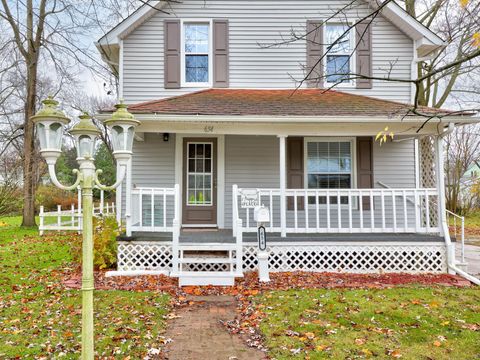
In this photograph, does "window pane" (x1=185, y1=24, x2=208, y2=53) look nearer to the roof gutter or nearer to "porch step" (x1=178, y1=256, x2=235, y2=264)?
the roof gutter

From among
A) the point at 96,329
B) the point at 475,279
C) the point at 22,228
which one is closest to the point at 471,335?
the point at 475,279

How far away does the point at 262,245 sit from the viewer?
7.13 meters

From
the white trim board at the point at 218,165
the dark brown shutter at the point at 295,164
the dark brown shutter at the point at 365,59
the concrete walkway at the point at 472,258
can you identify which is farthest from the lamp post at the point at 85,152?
the dark brown shutter at the point at 365,59

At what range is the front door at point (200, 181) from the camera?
9.41 metres

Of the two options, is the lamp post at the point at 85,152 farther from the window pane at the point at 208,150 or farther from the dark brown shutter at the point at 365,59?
the dark brown shutter at the point at 365,59

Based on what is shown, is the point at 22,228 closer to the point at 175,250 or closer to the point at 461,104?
the point at 175,250

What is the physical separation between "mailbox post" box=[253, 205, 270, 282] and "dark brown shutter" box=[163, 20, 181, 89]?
15.0 feet

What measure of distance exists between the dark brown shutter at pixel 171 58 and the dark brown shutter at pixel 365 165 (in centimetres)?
502

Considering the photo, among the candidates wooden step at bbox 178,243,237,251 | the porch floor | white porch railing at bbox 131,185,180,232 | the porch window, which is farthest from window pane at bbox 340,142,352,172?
white porch railing at bbox 131,185,180,232

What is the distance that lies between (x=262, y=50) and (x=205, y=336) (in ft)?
25.3

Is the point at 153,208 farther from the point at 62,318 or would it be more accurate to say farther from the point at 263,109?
the point at 263,109

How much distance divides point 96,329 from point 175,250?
103 inches

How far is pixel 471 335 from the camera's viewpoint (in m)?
4.45

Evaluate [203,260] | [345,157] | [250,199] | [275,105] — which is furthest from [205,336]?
[345,157]
